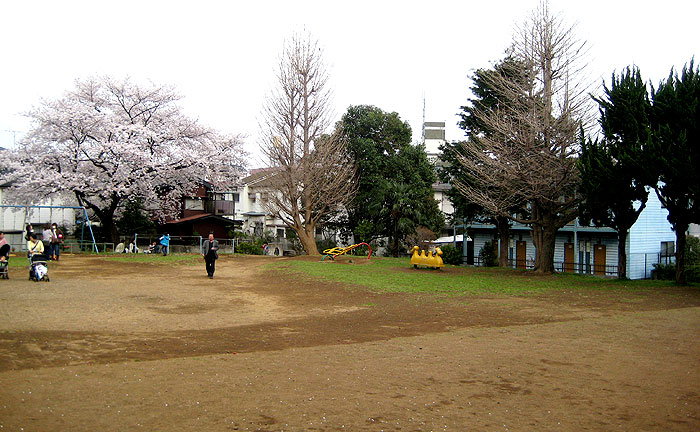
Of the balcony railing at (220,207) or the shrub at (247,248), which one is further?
the balcony railing at (220,207)

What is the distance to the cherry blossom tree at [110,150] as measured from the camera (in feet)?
113

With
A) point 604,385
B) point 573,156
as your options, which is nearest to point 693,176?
point 573,156

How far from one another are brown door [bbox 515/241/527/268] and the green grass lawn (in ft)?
43.7

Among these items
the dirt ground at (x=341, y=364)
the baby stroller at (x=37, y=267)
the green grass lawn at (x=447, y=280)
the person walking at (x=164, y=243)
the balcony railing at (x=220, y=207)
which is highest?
the balcony railing at (x=220, y=207)

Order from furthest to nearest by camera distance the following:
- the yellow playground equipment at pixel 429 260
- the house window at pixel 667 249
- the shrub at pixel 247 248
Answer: the shrub at pixel 247 248 → the house window at pixel 667 249 → the yellow playground equipment at pixel 429 260

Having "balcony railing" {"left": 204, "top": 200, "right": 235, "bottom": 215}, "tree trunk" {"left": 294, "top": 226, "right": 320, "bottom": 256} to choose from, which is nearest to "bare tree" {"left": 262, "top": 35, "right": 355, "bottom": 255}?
"tree trunk" {"left": 294, "top": 226, "right": 320, "bottom": 256}

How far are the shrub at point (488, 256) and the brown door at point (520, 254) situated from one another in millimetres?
1460

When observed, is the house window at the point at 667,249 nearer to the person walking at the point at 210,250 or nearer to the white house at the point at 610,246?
the white house at the point at 610,246

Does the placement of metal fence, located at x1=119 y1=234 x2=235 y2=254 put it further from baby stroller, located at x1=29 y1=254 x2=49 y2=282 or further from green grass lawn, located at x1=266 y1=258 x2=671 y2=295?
baby stroller, located at x1=29 y1=254 x2=49 y2=282

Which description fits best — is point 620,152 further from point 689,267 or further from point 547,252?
point 689,267

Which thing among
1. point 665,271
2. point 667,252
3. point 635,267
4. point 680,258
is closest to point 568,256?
point 635,267

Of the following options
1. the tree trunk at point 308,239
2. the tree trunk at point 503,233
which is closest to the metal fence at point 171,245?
the tree trunk at point 308,239

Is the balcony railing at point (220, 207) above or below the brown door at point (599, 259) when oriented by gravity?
above

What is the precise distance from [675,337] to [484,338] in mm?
3635
